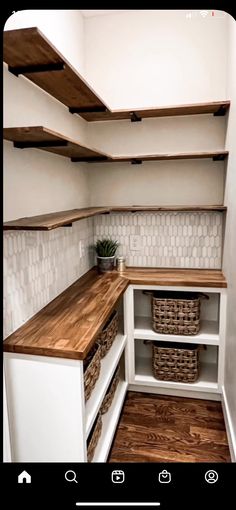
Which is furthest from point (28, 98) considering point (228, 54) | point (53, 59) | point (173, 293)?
point (173, 293)

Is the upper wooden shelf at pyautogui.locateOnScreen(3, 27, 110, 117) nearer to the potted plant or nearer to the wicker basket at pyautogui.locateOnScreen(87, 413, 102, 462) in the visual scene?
the potted plant

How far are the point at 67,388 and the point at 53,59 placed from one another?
1271mm

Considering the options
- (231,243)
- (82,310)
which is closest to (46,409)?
(82,310)

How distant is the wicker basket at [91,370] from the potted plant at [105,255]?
84cm

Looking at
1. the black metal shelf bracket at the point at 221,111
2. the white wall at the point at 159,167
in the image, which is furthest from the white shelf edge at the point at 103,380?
the black metal shelf bracket at the point at 221,111

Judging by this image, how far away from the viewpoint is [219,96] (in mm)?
2246

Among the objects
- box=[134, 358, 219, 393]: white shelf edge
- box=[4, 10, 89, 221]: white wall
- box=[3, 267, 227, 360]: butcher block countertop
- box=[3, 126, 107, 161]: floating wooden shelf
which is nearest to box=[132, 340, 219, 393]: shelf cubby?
box=[134, 358, 219, 393]: white shelf edge

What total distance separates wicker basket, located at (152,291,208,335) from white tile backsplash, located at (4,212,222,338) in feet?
1.12

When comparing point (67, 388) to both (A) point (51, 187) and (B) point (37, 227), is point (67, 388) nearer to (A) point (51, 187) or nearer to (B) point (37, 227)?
(B) point (37, 227)

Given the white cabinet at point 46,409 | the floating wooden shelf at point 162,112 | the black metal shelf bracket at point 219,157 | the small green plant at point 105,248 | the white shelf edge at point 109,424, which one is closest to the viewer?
the white cabinet at point 46,409

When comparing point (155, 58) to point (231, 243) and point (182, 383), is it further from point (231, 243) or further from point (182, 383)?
point (182, 383)

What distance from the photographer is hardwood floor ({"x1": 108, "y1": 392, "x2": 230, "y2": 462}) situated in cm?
176
